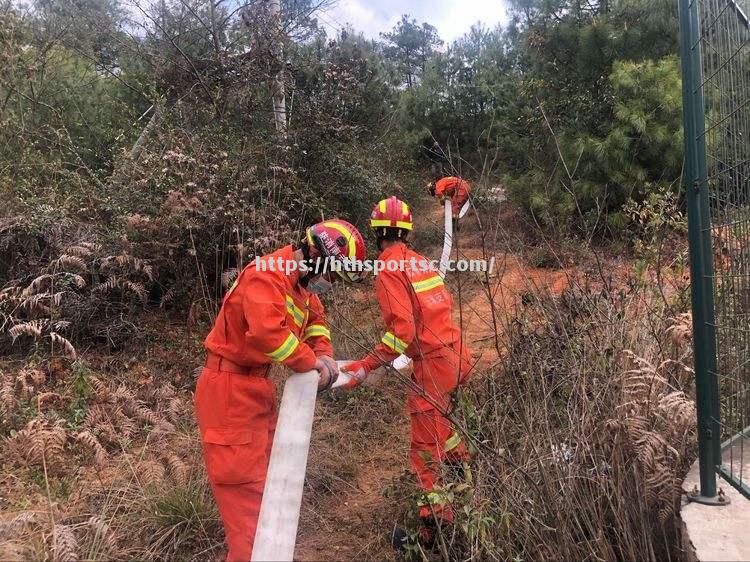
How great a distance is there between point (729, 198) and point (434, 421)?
5.47 ft

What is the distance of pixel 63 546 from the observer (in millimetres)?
2689

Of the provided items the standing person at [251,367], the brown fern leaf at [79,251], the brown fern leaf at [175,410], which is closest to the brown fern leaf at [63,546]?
the standing person at [251,367]

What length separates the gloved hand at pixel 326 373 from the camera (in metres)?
2.54

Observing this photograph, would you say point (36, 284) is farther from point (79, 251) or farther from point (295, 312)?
point (295, 312)

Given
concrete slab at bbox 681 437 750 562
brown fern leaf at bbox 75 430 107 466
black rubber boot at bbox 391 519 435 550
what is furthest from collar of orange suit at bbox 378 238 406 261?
brown fern leaf at bbox 75 430 107 466

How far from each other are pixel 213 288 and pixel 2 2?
5.88 metres

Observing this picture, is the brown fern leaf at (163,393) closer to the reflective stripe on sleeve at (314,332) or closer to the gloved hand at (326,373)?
the reflective stripe on sleeve at (314,332)

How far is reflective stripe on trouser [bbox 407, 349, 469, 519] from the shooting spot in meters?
2.95

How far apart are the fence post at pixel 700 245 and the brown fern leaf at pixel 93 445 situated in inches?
139

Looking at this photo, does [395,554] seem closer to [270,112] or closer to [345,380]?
[345,380]

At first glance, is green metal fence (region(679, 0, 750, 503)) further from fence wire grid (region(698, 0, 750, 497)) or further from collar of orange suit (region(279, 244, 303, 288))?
collar of orange suit (region(279, 244, 303, 288))

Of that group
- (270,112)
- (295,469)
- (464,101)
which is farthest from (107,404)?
(464,101)

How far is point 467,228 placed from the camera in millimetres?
11133

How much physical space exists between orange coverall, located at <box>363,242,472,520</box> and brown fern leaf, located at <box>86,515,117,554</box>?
154cm
